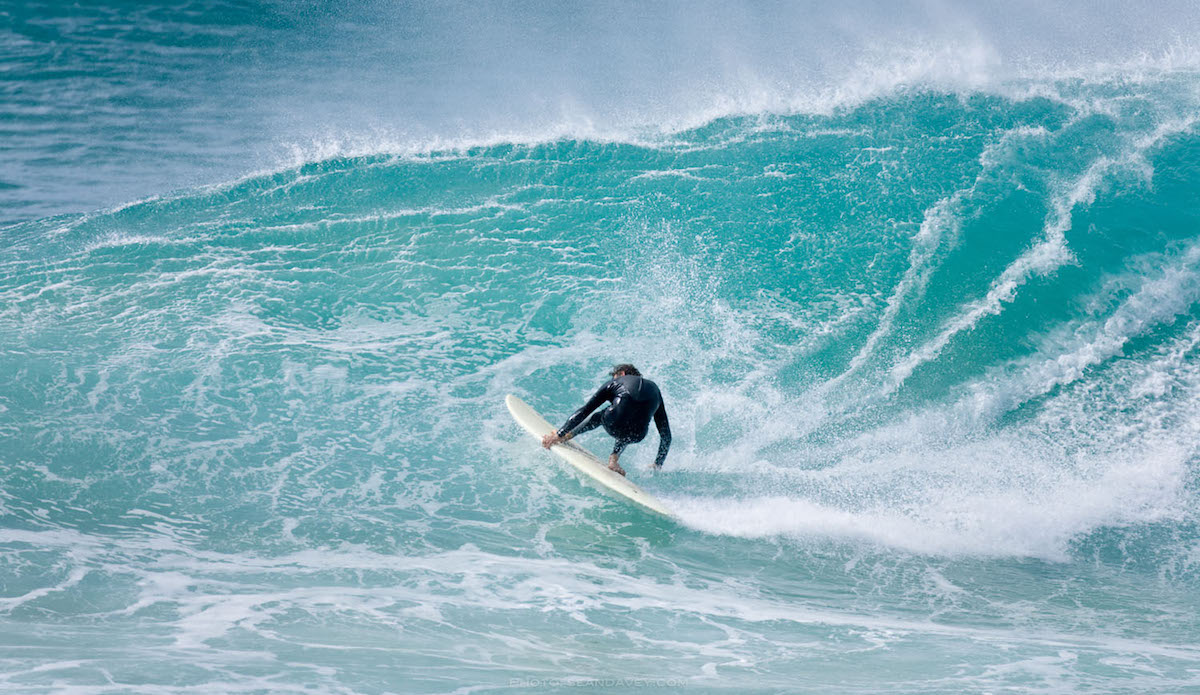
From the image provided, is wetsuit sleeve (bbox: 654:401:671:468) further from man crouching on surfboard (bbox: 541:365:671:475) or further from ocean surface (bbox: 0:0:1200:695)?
ocean surface (bbox: 0:0:1200:695)

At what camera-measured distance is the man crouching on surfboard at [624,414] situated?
27.9 feet

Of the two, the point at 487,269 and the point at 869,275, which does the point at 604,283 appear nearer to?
the point at 487,269

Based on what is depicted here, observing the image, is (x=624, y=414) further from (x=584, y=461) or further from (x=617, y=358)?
(x=617, y=358)

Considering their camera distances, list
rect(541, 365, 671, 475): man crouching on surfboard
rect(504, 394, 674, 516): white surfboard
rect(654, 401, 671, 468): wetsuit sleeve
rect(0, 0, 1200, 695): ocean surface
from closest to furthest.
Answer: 1. rect(0, 0, 1200, 695): ocean surface
2. rect(504, 394, 674, 516): white surfboard
3. rect(541, 365, 671, 475): man crouching on surfboard
4. rect(654, 401, 671, 468): wetsuit sleeve

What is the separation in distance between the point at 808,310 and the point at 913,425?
2122 mm

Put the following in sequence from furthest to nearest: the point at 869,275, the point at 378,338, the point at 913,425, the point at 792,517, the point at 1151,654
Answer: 1. the point at 869,275
2. the point at 378,338
3. the point at 913,425
4. the point at 792,517
5. the point at 1151,654

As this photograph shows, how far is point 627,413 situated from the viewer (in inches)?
337

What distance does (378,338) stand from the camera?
36.3ft

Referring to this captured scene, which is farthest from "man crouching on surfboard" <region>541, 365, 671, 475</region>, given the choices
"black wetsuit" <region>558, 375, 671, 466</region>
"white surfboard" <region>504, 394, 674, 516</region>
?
"white surfboard" <region>504, 394, 674, 516</region>

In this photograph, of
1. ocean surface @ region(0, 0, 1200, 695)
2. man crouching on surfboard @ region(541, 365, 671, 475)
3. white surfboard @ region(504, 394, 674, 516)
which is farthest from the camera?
man crouching on surfboard @ region(541, 365, 671, 475)

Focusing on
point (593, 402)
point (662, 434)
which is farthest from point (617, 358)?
point (593, 402)

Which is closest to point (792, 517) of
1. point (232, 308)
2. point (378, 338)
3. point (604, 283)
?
point (604, 283)

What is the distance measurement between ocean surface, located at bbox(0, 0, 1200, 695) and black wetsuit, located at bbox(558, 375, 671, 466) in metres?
0.47

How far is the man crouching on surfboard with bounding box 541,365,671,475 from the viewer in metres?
8.52
